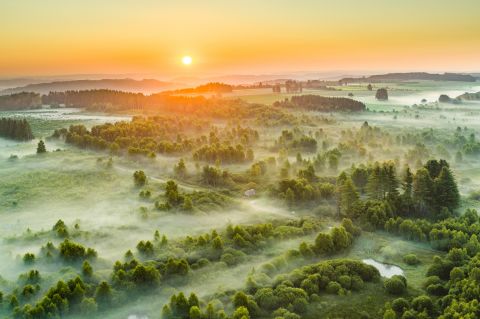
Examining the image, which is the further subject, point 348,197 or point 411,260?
point 348,197

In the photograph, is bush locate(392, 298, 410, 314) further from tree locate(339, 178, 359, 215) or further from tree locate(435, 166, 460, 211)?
tree locate(435, 166, 460, 211)

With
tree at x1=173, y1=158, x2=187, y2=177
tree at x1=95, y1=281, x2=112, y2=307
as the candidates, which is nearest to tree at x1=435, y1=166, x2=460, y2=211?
tree at x1=173, y1=158, x2=187, y2=177

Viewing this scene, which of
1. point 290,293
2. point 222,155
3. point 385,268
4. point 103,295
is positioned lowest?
point 385,268

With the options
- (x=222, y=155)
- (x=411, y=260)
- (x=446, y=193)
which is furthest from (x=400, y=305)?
(x=222, y=155)

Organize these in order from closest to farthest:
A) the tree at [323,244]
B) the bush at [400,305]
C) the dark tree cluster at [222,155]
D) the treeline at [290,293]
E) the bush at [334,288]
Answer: the treeline at [290,293], the bush at [400,305], the bush at [334,288], the tree at [323,244], the dark tree cluster at [222,155]

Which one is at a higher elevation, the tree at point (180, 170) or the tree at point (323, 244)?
the tree at point (180, 170)

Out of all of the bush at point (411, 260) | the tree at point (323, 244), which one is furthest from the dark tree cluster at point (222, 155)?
the bush at point (411, 260)

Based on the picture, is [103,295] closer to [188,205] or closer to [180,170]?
[188,205]

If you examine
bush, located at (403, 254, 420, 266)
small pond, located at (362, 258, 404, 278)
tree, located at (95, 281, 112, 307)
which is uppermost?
tree, located at (95, 281, 112, 307)

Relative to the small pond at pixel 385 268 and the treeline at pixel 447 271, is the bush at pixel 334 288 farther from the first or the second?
the small pond at pixel 385 268
